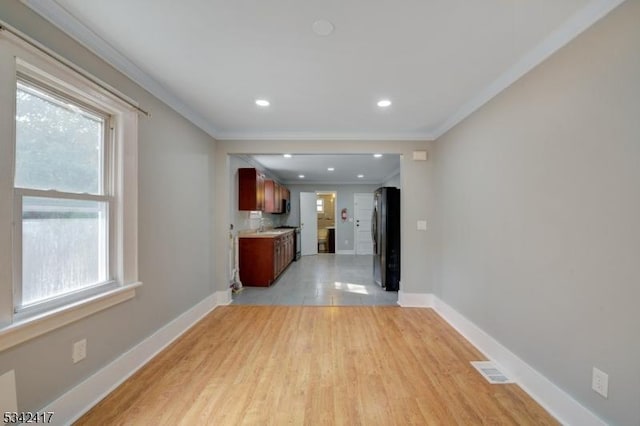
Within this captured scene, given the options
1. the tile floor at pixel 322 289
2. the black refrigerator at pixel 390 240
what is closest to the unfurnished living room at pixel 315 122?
the tile floor at pixel 322 289

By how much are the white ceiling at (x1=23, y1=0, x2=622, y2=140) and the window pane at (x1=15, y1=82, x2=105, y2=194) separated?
481mm

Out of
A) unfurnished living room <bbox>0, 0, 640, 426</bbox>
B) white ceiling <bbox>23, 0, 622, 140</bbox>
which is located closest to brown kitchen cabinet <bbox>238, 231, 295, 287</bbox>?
unfurnished living room <bbox>0, 0, 640, 426</bbox>

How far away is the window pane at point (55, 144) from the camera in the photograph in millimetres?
1534

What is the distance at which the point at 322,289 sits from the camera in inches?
195

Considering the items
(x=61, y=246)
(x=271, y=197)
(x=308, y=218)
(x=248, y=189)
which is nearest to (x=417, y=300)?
(x=248, y=189)

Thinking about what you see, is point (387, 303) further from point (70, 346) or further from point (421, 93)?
point (70, 346)

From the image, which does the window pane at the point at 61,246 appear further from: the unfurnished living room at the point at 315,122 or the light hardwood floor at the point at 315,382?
the light hardwood floor at the point at 315,382

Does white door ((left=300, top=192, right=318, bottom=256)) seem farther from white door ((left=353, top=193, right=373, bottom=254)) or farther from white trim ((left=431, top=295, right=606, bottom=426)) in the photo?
white trim ((left=431, top=295, right=606, bottom=426))

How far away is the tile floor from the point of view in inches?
168

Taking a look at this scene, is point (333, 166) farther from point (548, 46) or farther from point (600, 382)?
point (600, 382)

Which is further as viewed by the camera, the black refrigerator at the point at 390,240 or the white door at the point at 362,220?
the white door at the point at 362,220

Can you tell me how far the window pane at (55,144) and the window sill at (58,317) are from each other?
730mm

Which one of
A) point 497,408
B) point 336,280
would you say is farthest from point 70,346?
point 336,280

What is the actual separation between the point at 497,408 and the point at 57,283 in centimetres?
299
